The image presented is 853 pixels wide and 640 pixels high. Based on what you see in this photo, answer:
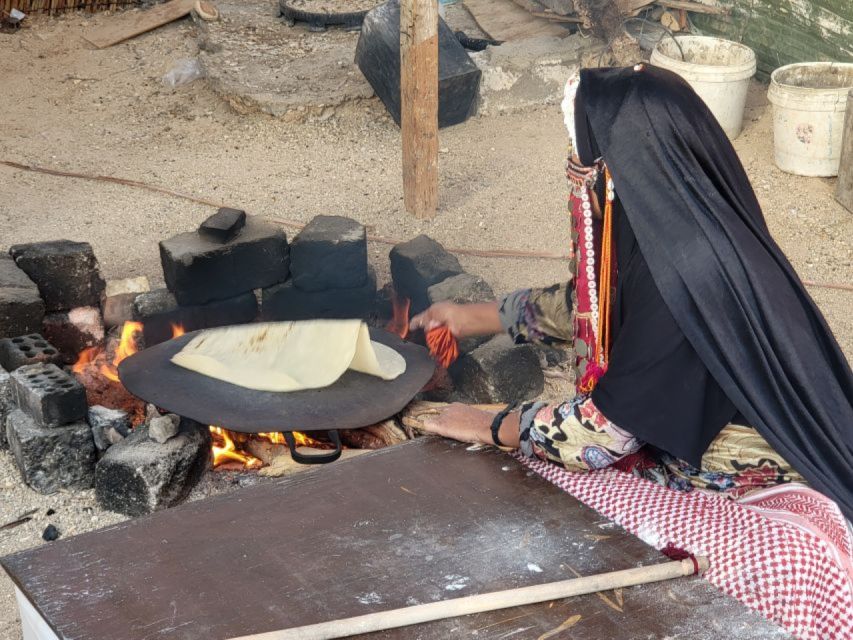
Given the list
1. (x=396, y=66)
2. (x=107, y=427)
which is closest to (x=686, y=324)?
(x=107, y=427)

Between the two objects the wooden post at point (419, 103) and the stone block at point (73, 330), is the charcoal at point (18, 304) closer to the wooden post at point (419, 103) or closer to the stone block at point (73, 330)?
the stone block at point (73, 330)

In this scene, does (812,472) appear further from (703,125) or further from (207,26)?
(207,26)

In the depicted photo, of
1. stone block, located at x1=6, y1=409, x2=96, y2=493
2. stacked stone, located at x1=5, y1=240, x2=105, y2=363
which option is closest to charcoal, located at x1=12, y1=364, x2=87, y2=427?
stone block, located at x1=6, y1=409, x2=96, y2=493

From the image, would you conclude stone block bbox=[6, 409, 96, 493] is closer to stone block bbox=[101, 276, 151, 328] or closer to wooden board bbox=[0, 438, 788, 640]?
stone block bbox=[101, 276, 151, 328]

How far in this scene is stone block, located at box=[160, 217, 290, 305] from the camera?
4332mm

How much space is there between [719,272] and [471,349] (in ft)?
6.57

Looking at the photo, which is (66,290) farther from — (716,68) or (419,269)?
(716,68)

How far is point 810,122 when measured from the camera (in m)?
6.44

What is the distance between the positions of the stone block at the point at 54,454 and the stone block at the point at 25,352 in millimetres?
312

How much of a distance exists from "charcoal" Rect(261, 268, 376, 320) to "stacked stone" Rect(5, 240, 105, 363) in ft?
2.51

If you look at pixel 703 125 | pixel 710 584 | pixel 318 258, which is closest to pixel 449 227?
pixel 318 258

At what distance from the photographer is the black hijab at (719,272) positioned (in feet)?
8.01

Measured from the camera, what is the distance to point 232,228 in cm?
443

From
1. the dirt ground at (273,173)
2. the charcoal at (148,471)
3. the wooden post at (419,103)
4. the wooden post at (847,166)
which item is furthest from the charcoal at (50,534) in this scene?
the wooden post at (847,166)
